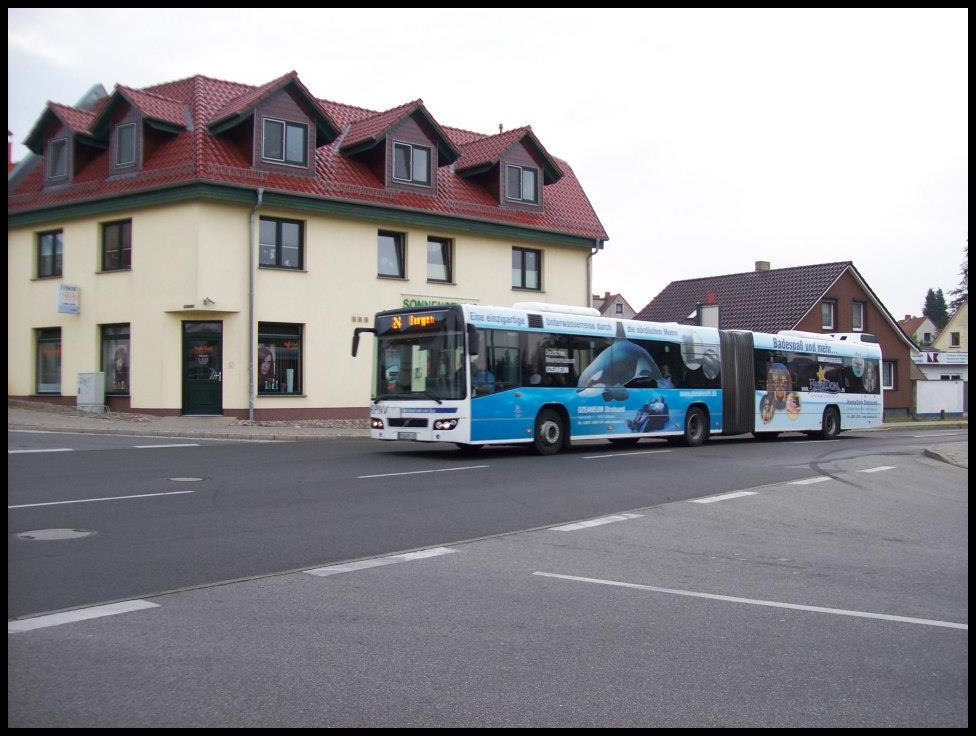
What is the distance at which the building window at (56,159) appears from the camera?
→ 30062mm

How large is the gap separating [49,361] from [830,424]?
75.0 ft

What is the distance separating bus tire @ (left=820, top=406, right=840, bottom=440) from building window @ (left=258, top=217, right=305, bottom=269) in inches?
602

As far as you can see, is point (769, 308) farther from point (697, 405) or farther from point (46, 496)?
point (46, 496)

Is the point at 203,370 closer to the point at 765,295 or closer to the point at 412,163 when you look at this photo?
the point at 412,163

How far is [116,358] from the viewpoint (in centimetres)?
2822

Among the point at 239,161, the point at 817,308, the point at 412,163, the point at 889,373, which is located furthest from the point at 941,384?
the point at 239,161

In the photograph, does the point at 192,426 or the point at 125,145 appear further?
the point at 125,145

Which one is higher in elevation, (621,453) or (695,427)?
(695,427)

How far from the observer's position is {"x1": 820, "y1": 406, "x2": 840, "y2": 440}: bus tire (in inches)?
1116

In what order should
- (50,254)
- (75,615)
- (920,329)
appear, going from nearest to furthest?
(75,615)
(50,254)
(920,329)

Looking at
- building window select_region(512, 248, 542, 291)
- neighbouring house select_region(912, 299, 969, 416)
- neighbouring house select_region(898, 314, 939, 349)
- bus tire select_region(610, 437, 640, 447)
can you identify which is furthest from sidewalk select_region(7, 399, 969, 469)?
neighbouring house select_region(898, 314, 939, 349)

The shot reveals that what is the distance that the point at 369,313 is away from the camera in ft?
97.2

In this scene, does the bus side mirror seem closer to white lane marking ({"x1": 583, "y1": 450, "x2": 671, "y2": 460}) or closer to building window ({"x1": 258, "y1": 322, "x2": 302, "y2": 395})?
white lane marking ({"x1": 583, "y1": 450, "x2": 671, "y2": 460})

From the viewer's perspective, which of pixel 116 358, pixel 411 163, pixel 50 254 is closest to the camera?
pixel 116 358
